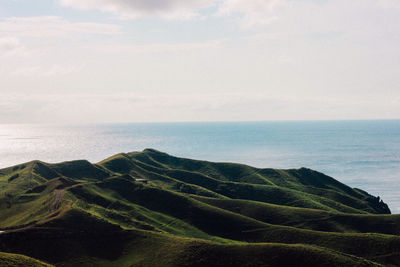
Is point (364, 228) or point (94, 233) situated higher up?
point (94, 233)

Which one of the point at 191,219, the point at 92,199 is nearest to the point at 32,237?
the point at 92,199

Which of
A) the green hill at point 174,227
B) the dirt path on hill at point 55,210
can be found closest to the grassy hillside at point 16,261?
the green hill at point 174,227

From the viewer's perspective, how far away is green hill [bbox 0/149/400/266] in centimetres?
8250

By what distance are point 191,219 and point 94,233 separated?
4249cm

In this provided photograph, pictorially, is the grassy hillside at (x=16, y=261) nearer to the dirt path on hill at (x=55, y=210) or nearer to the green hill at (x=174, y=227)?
the green hill at (x=174, y=227)

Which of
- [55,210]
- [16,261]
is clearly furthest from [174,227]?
[16,261]

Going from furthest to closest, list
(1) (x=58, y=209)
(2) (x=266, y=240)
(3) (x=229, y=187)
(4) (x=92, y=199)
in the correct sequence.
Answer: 1. (3) (x=229, y=187)
2. (4) (x=92, y=199)
3. (2) (x=266, y=240)
4. (1) (x=58, y=209)

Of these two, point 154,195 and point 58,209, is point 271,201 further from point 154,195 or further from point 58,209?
point 58,209

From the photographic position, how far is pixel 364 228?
126m

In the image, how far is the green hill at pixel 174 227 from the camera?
82.5 metres

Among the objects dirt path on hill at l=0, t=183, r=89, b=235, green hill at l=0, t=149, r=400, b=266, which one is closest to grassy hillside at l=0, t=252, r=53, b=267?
green hill at l=0, t=149, r=400, b=266

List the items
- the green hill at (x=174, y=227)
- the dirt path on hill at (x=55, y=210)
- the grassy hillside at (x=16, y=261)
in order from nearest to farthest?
the grassy hillside at (x=16, y=261) → the green hill at (x=174, y=227) → the dirt path on hill at (x=55, y=210)

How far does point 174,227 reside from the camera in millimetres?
116938

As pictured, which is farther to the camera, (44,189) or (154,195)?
(154,195)
